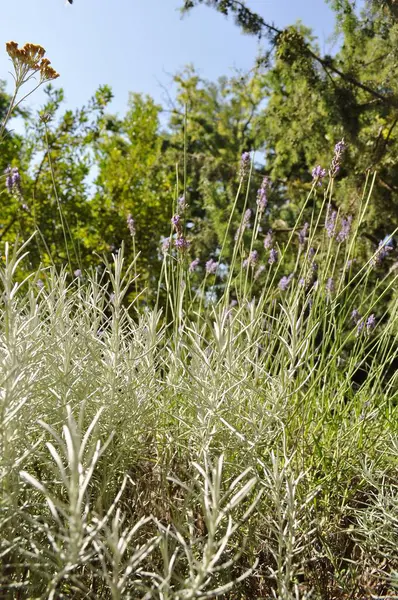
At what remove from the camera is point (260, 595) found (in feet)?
3.14

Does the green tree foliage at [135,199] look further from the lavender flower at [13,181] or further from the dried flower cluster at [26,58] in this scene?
the dried flower cluster at [26,58]

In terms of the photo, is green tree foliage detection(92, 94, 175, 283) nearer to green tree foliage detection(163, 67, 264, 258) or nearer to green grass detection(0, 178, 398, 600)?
green tree foliage detection(163, 67, 264, 258)

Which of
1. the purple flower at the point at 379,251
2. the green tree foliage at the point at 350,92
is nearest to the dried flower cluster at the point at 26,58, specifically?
the purple flower at the point at 379,251

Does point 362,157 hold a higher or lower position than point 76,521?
higher

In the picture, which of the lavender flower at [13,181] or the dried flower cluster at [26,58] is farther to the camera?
the lavender flower at [13,181]

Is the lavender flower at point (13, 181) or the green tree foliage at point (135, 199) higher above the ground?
the green tree foliage at point (135, 199)

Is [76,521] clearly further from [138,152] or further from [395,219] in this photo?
[138,152]

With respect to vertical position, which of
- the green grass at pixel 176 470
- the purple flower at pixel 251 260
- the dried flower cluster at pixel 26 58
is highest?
the dried flower cluster at pixel 26 58

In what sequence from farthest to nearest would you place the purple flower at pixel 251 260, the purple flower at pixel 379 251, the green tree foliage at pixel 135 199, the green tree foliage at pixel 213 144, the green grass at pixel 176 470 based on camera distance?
the green tree foliage at pixel 213 144
the green tree foliage at pixel 135 199
the purple flower at pixel 251 260
the purple flower at pixel 379 251
the green grass at pixel 176 470

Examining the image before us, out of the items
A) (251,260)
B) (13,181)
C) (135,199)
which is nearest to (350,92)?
(135,199)

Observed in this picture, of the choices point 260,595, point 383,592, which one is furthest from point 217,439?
point 383,592

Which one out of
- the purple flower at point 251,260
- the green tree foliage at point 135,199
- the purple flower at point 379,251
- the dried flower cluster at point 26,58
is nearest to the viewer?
the dried flower cluster at point 26,58

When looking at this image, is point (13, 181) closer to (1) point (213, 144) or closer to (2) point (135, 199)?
(2) point (135, 199)

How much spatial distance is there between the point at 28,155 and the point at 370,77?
3.49 metres
